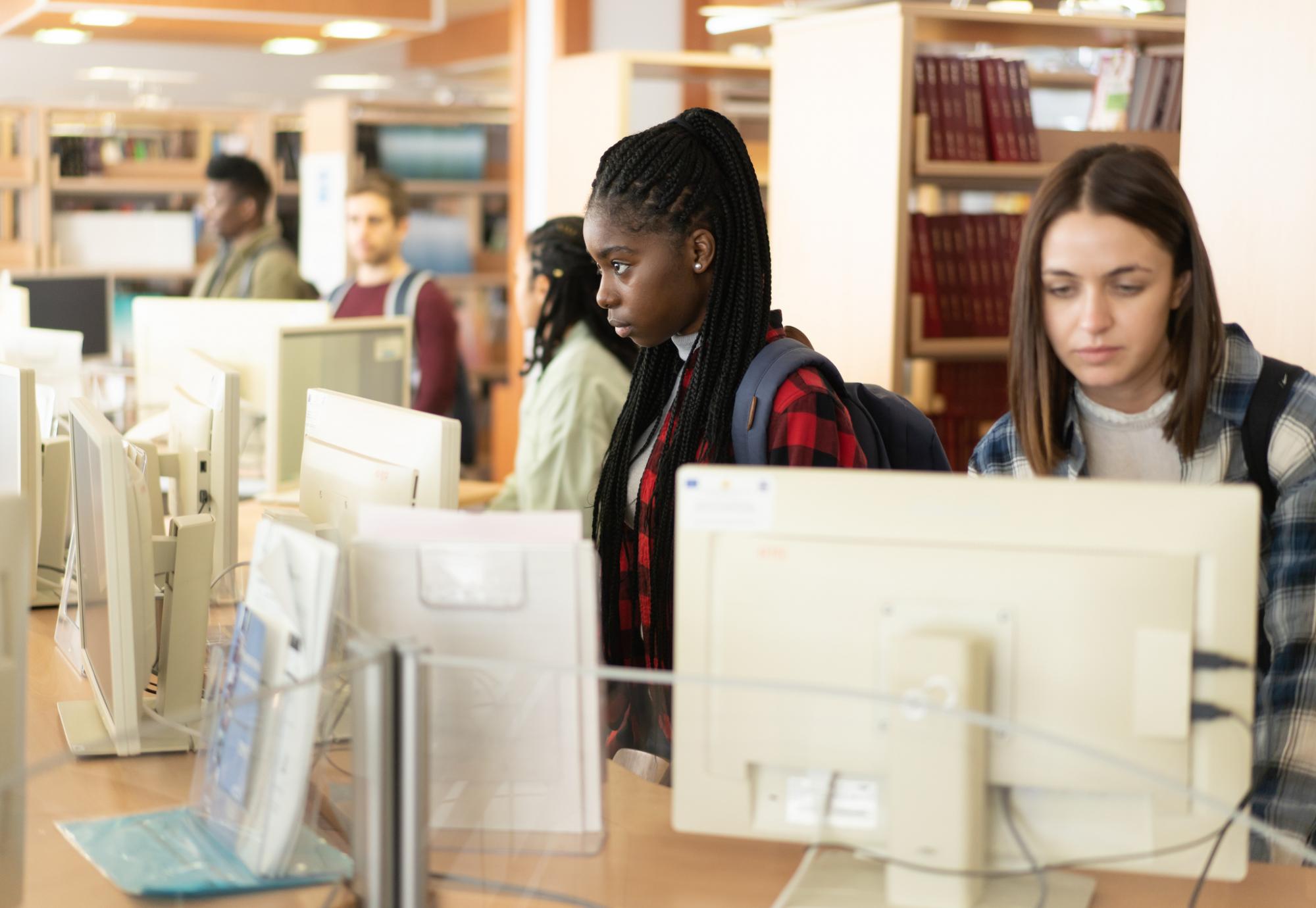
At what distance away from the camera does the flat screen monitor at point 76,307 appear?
5.02 metres

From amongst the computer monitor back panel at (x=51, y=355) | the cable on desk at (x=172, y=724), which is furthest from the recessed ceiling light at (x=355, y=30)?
the cable on desk at (x=172, y=724)

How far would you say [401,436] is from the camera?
1722mm

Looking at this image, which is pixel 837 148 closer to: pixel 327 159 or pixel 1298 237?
pixel 1298 237

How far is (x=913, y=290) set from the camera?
3.72 metres

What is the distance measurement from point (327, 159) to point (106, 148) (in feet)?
4.21

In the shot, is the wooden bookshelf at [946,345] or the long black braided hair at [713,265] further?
the wooden bookshelf at [946,345]

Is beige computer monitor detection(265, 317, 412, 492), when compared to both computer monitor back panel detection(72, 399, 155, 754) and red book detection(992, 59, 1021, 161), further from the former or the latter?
red book detection(992, 59, 1021, 161)

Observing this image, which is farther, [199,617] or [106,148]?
[106,148]

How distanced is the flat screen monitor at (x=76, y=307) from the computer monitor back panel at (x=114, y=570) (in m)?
3.53

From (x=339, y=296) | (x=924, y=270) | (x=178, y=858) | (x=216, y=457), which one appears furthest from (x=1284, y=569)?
(x=339, y=296)

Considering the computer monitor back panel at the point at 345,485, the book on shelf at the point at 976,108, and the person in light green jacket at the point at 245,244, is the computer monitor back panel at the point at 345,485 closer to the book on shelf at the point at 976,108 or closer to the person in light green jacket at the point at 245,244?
the book on shelf at the point at 976,108

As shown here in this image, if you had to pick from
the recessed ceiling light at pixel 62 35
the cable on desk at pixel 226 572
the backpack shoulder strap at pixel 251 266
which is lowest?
the cable on desk at pixel 226 572

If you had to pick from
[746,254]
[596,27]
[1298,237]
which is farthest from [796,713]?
[596,27]

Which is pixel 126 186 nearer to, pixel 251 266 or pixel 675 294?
pixel 251 266
